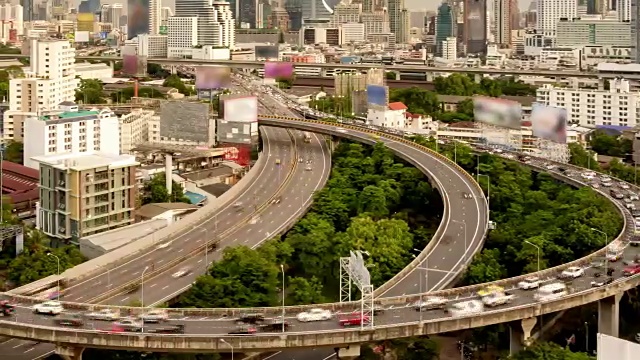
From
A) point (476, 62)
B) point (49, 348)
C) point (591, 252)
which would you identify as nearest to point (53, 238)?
point (49, 348)

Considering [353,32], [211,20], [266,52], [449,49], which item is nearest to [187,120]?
[266,52]

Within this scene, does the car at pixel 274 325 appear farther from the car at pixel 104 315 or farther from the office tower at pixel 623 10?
the office tower at pixel 623 10

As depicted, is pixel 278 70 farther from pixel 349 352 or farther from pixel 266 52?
pixel 349 352

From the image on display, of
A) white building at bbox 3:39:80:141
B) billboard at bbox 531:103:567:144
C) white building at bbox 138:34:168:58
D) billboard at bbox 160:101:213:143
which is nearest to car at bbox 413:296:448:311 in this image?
billboard at bbox 531:103:567:144

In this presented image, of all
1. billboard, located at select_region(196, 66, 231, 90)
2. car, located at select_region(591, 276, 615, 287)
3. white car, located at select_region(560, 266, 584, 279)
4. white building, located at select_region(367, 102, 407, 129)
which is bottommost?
car, located at select_region(591, 276, 615, 287)

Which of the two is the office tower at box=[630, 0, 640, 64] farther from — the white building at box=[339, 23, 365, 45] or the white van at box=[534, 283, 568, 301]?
the white building at box=[339, 23, 365, 45]

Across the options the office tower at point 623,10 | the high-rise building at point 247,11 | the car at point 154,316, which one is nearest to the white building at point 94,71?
the car at point 154,316

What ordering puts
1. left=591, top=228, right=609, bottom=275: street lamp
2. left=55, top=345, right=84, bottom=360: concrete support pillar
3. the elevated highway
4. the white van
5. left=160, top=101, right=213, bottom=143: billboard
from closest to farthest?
the elevated highway → left=55, top=345, right=84, bottom=360: concrete support pillar → the white van → left=591, top=228, right=609, bottom=275: street lamp → left=160, top=101, right=213, bottom=143: billboard
